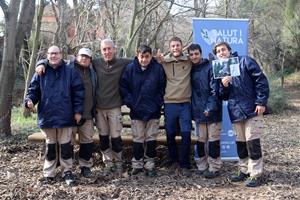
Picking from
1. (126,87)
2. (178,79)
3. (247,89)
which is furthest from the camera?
(178,79)

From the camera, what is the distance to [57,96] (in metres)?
5.79

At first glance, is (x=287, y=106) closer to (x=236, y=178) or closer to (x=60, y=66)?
(x=236, y=178)

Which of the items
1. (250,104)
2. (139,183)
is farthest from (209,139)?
(139,183)

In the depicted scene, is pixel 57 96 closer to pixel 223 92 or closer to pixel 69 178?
pixel 69 178

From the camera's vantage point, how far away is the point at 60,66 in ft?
19.3

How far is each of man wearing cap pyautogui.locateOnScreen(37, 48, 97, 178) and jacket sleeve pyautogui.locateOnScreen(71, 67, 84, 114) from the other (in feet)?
0.60

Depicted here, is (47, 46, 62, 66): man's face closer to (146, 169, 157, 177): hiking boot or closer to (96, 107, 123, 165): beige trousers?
(96, 107, 123, 165): beige trousers

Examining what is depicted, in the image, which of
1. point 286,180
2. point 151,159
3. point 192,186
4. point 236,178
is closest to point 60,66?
point 151,159

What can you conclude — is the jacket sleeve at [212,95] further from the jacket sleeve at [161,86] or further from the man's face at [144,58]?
the man's face at [144,58]

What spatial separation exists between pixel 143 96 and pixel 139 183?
119 centimetres

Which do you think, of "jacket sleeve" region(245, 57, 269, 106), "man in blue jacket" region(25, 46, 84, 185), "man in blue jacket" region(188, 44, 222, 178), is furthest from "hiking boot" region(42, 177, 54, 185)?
"jacket sleeve" region(245, 57, 269, 106)

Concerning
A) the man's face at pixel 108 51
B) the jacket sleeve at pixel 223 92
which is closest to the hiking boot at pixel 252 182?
the jacket sleeve at pixel 223 92

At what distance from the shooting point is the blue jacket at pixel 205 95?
610 centimetres

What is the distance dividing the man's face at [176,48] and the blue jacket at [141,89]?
0.31m
